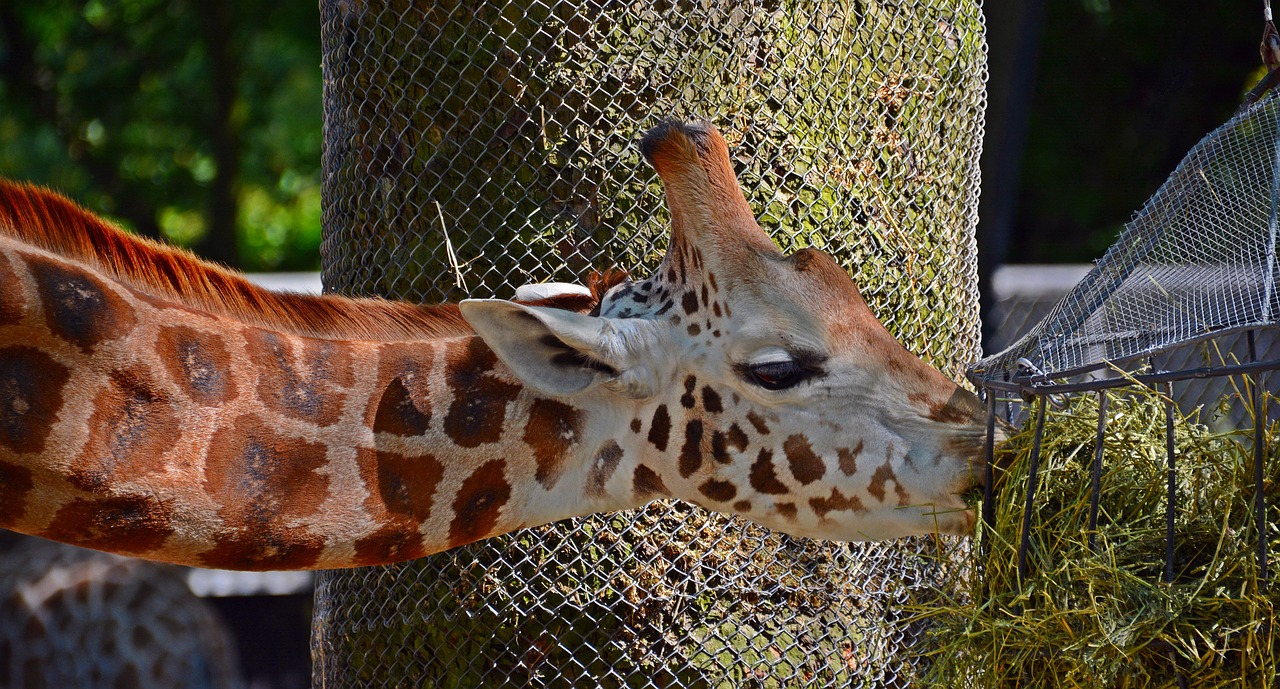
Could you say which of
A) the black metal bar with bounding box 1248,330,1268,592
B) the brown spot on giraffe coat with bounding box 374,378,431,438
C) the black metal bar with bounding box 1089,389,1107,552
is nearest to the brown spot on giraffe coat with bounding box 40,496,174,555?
the brown spot on giraffe coat with bounding box 374,378,431,438

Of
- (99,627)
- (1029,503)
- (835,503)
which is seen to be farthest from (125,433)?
(99,627)

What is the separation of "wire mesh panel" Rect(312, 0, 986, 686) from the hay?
A: 114cm

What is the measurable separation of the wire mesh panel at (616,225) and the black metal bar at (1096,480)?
1308 millimetres

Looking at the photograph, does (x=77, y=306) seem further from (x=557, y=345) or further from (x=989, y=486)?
(x=989, y=486)

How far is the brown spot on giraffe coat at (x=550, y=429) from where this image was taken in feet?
10.2

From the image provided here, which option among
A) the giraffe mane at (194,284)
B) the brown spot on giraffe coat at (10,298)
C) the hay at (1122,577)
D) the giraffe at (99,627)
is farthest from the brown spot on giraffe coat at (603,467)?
the giraffe at (99,627)

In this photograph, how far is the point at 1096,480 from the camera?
2.72 metres

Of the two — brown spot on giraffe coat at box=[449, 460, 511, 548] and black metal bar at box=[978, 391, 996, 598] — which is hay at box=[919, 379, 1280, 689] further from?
brown spot on giraffe coat at box=[449, 460, 511, 548]

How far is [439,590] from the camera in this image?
4195mm

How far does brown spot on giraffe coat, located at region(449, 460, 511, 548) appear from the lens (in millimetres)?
3090

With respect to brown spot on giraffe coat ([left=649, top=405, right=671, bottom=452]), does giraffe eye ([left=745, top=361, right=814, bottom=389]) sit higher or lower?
higher

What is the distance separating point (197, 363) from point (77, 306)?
29cm

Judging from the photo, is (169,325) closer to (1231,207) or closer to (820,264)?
(820,264)

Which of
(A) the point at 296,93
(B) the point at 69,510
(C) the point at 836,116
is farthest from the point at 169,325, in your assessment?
(A) the point at 296,93
